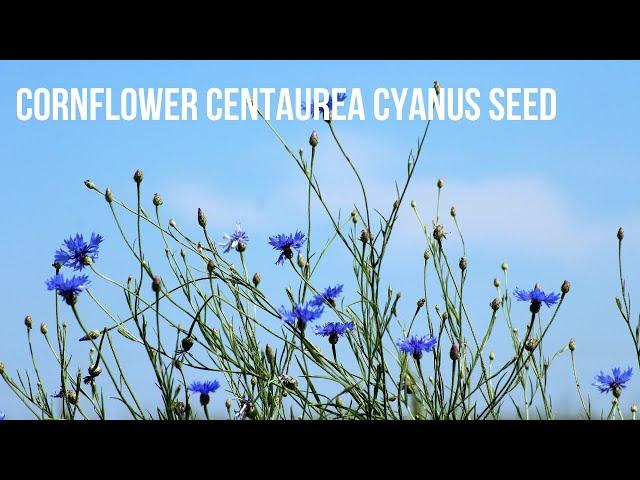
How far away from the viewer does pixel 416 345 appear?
1.88 metres

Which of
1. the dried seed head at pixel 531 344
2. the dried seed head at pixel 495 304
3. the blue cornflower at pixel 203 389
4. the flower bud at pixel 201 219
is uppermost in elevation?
the flower bud at pixel 201 219

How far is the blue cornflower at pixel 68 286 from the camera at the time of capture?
176 centimetres

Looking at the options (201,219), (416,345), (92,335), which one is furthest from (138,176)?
(416,345)

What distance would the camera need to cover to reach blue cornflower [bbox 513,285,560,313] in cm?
195

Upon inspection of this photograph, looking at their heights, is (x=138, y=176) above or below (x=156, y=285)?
above


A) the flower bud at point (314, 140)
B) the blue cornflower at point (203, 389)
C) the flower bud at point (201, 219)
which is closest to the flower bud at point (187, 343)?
the blue cornflower at point (203, 389)

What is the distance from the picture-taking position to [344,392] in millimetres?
1844

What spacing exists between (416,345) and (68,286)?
0.74m

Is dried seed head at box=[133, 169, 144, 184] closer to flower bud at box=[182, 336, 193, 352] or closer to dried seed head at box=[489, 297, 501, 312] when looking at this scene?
flower bud at box=[182, 336, 193, 352]

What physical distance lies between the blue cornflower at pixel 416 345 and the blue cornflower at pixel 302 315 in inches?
8.3

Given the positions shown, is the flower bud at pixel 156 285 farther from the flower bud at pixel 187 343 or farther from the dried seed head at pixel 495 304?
the dried seed head at pixel 495 304

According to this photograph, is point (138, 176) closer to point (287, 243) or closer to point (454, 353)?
point (287, 243)
